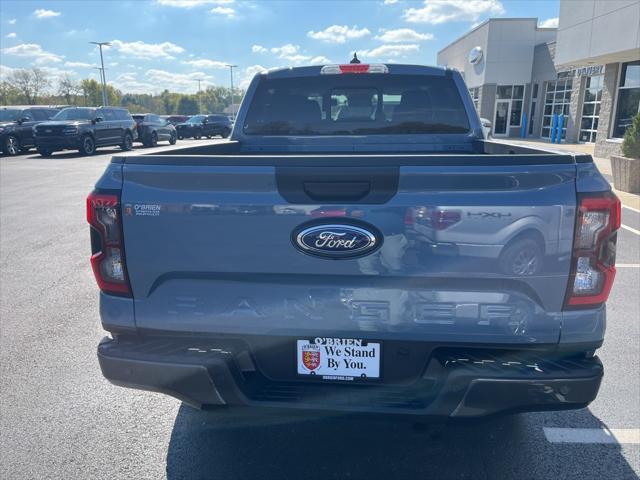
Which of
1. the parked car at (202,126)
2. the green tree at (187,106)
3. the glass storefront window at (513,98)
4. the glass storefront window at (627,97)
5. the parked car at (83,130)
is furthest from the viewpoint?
the green tree at (187,106)

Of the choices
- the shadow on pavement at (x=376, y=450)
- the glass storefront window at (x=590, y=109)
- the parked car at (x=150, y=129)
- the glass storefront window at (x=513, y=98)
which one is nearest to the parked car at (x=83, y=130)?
the parked car at (x=150, y=129)

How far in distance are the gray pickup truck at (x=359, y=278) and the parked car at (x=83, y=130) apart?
→ 20.2 m

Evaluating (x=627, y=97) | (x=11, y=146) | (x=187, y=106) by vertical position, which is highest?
(x=187, y=106)

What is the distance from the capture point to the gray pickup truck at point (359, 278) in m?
1.99

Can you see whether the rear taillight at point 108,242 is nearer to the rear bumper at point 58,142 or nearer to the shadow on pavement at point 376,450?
the shadow on pavement at point 376,450

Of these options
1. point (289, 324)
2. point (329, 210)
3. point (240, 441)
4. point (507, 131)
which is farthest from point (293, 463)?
point (507, 131)

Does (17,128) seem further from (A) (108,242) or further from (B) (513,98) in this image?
(B) (513,98)

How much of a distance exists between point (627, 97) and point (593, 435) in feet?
58.1

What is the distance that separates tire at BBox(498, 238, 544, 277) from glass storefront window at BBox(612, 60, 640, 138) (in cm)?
1750

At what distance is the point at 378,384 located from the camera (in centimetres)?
223

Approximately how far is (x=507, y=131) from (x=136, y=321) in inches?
1298

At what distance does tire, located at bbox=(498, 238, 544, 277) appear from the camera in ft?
6.52

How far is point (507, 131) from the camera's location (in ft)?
104

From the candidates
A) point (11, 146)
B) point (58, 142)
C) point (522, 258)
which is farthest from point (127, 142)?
point (522, 258)
